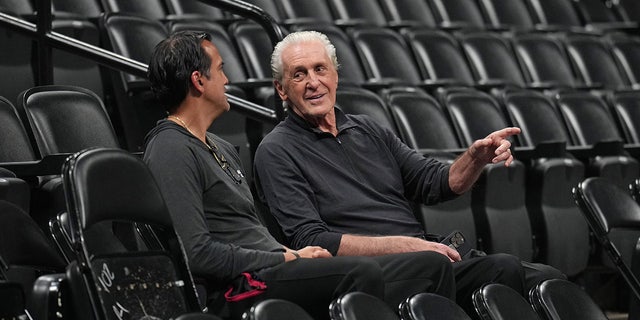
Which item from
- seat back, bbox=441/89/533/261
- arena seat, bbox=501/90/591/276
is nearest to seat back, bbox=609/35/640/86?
arena seat, bbox=501/90/591/276

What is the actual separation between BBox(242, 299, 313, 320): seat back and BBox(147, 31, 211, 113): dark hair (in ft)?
1.51

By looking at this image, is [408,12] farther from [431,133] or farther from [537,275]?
[537,275]

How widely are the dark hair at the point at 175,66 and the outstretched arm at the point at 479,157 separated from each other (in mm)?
475

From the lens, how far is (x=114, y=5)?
9.51 ft

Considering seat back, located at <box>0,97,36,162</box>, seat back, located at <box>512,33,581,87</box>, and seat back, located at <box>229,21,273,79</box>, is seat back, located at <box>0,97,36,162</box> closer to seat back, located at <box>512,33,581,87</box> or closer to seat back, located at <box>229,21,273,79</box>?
seat back, located at <box>229,21,273,79</box>

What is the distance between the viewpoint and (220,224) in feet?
5.30

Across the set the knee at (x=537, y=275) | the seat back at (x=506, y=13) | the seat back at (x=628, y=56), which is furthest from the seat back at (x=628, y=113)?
the knee at (x=537, y=275)

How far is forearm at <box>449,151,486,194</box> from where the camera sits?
1865 mm

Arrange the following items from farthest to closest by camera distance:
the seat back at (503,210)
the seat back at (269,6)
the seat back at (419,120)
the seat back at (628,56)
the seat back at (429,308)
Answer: the seat back at (628,56)
the seat back at (269,6)
the seat back at (419,120)
the seat back at (503,210)
the seat back at (429,308)

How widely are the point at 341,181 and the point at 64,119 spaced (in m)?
0.51

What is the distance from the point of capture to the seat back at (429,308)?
1479mm

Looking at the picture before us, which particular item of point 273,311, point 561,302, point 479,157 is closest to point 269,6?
point 479,157

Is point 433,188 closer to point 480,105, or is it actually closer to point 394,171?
point 394,171

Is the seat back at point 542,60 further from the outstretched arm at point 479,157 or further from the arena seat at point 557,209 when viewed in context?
the outstretched arm at point 479,157
